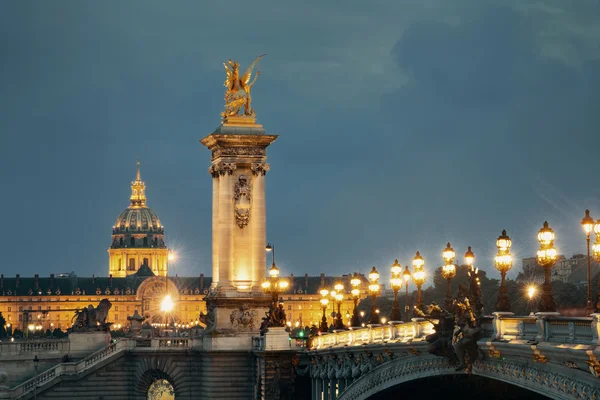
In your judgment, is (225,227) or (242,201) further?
(225,227)

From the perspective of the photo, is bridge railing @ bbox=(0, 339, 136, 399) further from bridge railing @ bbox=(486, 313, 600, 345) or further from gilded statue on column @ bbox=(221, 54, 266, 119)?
bridge railing @ bbox=(486, 313, 600, 345)

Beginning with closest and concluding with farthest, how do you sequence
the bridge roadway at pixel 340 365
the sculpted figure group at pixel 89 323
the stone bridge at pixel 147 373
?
1. the bridge roadway at pixel 340 365
2. the stone bridge at pixel 147 373
3. the sculpted figure group at pixel 89 323

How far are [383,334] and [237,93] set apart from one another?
33.1m

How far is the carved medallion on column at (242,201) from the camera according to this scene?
8312cm

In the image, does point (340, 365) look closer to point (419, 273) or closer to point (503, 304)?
point (419, 273)

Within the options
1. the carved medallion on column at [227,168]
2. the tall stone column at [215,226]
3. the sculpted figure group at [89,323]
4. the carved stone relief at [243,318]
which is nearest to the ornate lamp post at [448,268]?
the carved stone relief at [243,318]

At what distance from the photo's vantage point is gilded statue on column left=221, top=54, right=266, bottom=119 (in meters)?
85.7

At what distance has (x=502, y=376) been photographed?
40.7 m

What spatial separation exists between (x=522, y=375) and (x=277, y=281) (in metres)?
41.6

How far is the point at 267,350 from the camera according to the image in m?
76.5

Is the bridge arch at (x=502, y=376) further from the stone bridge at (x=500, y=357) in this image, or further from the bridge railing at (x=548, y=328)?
the bridge railing at (x=548, y=328)

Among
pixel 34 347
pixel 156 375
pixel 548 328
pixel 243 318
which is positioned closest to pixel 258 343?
pixel 243 318

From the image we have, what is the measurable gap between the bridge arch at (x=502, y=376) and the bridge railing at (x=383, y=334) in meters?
0.85

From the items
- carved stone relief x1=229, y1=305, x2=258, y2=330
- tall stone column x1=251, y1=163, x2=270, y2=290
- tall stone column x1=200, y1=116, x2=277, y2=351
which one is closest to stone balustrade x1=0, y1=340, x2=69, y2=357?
tall stone column x1=200, y1=116, x2=277, y2=351
